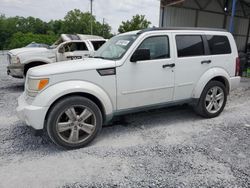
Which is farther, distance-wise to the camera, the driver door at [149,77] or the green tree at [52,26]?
the green tree at [52,26]

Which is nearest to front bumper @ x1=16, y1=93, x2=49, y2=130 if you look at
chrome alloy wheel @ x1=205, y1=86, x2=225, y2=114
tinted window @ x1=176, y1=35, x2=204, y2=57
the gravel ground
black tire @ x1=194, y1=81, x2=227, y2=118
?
the gravel ground

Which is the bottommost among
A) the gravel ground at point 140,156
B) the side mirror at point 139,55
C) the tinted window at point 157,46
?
the gravel ground at point 140,156

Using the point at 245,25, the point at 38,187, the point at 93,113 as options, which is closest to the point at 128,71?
the point at 93,113

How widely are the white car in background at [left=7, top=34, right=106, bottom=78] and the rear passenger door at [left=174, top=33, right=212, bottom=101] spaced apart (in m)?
2.88

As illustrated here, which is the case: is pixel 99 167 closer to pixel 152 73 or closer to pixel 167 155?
pixel 167 155

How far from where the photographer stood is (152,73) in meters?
3.57

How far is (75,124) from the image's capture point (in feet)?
10.2

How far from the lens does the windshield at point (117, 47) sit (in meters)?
3.48

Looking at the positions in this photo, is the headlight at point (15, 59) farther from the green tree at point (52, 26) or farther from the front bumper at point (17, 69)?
the green tree at point (52, 26)

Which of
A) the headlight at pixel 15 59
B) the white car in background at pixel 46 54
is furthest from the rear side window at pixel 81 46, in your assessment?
the headlight at pixel 15 59

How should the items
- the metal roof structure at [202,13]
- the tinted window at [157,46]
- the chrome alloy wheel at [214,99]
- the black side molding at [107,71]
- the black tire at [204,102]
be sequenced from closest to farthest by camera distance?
1. the black side molding at [107,71]
2. the tinted window at [157,46]
3. the black tire at [204,102]
4. the chrome alloy wheel at [214,99]
5. the metal roof structure at [202,13]

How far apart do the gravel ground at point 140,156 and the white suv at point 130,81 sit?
0.34 meters

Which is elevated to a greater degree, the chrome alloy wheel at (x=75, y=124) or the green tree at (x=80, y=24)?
the green tree at (x=80, y=24)

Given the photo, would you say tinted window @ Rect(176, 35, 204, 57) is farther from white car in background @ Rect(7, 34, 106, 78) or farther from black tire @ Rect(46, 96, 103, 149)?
white car in background @ Rect(7, 34, 106, 78)
